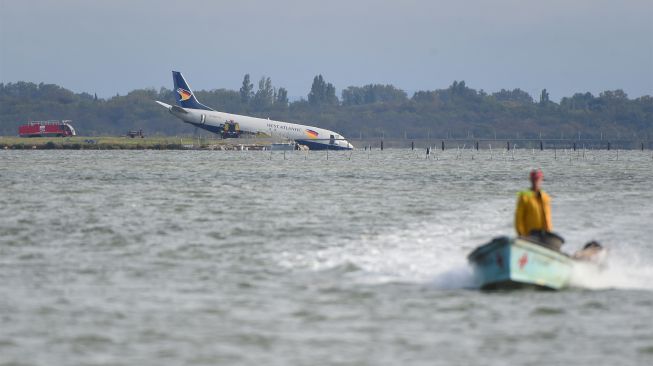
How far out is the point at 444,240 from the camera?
41.3 metres

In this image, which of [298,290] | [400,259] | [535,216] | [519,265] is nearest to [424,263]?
[400,259]

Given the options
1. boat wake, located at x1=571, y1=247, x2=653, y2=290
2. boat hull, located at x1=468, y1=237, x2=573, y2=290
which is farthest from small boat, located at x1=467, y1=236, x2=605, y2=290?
boat wake, located at x1=571, y1=247, x2=653, y2=290

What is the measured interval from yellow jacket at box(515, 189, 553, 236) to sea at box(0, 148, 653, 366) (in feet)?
5.26

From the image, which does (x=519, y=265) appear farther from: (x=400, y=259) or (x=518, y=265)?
(x=400, y=259)

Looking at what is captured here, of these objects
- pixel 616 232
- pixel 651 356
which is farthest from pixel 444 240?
pixel 651 356

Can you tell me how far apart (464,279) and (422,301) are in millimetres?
3326

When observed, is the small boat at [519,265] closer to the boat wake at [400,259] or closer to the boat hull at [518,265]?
the boat hull at [518,265]

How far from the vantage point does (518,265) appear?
26.9 m

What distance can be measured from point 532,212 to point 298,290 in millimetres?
6062

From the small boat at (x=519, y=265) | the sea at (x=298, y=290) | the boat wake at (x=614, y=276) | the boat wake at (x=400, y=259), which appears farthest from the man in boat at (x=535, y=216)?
the boat wake at (x=400, y=259)

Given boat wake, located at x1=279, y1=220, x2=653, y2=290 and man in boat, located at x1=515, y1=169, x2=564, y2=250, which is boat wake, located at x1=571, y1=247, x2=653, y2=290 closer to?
boat wake, located at x1=279, y1=220, x2=653, y2=290

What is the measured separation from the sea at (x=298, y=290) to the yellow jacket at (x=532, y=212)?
1.60 meters

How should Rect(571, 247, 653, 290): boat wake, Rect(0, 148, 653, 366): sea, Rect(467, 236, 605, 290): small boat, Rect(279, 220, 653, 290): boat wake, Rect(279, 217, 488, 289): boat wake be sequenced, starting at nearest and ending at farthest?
Rect(0, 148, 653, 366): sea
Rect(467, 236, 605, 290): small boat
Rect(571, 247, 653, 290): boat wake
Rect(279, 220, 653, 290): boat wake
Rect(279, 217, 488, 289): boat wake

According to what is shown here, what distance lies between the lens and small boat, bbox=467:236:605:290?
26766 mm
